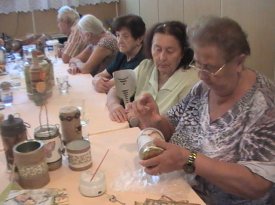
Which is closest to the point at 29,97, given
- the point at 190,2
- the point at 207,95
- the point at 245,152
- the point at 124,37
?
the point at 124,37

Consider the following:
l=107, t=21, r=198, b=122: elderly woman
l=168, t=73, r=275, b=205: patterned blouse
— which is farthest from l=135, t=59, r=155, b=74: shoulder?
l=168, t=73, r=275, b=205: patterned blouse

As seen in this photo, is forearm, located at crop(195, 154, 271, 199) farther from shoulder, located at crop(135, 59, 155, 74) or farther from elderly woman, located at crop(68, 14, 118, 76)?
elderly woman, located at crop(68, 14, 118, 76)

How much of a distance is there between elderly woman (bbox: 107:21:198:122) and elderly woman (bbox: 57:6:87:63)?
1494 millimetres

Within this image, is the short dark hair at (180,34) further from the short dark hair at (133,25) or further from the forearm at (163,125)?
the short dark hair at (133,25)

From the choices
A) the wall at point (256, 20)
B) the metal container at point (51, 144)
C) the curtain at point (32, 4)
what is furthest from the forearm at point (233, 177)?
the curtain at point (32, 4)

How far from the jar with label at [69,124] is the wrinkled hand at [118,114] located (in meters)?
0.40

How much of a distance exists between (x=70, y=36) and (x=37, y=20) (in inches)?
66.9

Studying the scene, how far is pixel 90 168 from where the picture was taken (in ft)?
4.16

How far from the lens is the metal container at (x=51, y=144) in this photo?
3.95 feet

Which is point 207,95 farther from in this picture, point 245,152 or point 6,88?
point 6,88

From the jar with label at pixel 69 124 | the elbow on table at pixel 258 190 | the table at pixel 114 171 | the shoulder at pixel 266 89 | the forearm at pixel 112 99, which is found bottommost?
the elbow on table at pixel 258 190

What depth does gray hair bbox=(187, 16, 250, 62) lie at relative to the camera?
1.25 m

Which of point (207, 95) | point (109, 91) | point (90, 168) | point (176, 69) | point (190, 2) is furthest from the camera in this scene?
point (190, 2)

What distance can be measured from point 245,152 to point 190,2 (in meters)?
2.32
